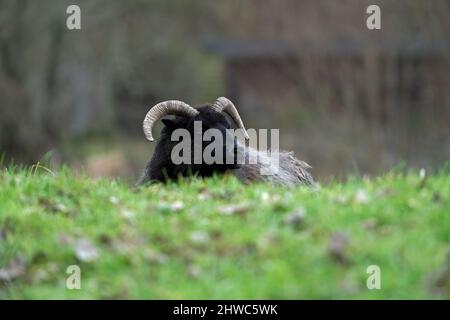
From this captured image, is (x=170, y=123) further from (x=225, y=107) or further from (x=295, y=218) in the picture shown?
(x=295, y=218)

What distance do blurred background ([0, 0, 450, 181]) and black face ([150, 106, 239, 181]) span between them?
10.1 meters

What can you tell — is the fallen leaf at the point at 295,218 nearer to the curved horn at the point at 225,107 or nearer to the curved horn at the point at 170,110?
the curved horn at the point at 170,110

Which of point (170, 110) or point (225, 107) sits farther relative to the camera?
point (225, 107)

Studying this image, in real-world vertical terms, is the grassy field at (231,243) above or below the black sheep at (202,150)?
below

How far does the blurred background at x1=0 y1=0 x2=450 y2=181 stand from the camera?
2697 centimetres

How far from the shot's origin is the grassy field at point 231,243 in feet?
20.2

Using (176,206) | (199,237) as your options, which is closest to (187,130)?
(176,206)

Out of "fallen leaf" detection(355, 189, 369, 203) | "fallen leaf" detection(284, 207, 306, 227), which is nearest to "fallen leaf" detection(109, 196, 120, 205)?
"fallen leaf" detection(284, 207, 306, 227)

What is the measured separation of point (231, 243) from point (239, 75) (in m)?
31.4

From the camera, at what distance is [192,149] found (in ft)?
35.2

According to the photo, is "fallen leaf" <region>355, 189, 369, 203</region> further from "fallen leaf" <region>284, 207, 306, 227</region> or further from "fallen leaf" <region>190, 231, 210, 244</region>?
"fallen leaf" <region>190, 231, 210, 244</region>

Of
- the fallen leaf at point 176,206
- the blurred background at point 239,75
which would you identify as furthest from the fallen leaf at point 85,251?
the blurred background at point 239,75

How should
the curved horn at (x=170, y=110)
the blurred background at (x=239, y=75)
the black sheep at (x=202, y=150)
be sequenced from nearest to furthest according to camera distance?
the black sheep at (x=202, y=150) → the curved horn at (x=170, y=110) → the blurred background at (x=239, y=75)
